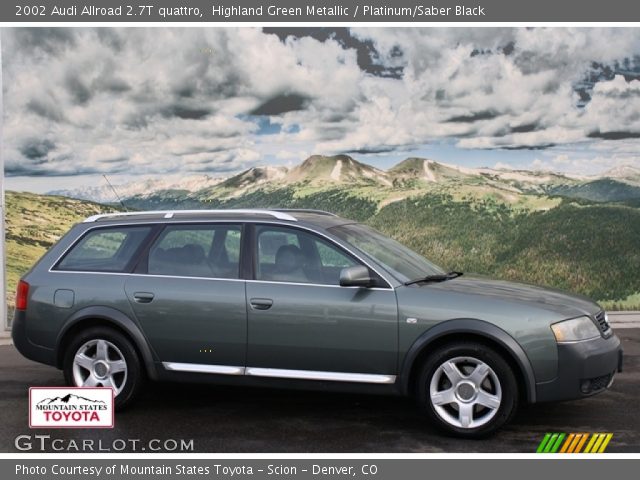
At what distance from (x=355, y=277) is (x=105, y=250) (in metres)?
2.24

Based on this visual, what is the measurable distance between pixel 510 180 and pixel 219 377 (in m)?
7.05

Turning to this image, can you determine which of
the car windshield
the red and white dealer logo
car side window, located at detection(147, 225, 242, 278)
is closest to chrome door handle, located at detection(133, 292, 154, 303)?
car side window, located at detection(147, 225, 242, 278)

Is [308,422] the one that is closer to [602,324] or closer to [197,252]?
[197,252]

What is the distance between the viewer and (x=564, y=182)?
485 inches

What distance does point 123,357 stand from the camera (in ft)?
21.9

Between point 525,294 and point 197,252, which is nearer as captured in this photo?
point 525,294

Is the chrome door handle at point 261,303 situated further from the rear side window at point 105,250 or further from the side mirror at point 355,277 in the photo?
the rear side window at point 105,250

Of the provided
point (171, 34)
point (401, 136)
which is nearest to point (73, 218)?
point (171, 34)

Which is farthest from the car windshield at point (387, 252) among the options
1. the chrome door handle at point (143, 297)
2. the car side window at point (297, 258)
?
the chrome door handle at point (143, 297)

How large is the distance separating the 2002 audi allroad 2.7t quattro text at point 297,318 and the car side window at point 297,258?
11mm

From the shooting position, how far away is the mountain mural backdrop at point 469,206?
12.1m

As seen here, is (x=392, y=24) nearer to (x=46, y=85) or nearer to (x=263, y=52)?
(x=263, y=52)

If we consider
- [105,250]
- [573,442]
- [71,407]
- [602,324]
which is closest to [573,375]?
[573,442]

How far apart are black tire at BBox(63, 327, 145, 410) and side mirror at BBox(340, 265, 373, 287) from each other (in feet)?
5.79
